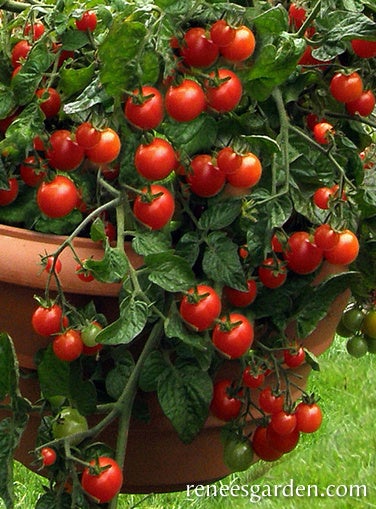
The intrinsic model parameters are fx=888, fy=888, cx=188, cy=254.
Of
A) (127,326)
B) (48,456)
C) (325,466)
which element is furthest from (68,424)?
(325,466)

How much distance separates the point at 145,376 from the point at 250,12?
0.37m

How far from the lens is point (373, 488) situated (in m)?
1.79

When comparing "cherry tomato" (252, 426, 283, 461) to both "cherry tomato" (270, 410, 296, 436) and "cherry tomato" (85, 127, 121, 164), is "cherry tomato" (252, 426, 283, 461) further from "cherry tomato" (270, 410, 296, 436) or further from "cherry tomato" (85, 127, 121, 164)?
"cherry tomato" (85, 127, 121, 164)

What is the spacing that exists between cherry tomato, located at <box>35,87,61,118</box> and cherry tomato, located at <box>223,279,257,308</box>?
10.0 inches

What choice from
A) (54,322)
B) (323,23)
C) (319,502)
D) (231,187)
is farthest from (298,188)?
(319,502)

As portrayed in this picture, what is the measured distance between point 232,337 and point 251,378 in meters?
0.09

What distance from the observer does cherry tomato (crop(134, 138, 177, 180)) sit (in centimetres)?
78

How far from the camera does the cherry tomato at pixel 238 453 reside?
95cm

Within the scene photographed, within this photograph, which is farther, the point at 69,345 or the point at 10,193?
the point at 10,193

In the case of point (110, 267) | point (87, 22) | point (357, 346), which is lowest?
point (357, 346)

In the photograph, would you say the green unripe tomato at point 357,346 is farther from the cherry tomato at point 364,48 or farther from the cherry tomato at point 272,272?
the cherry tomato at point 364,48

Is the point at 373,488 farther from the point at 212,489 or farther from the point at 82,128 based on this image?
the point at 82,128

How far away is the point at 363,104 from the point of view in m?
0.95

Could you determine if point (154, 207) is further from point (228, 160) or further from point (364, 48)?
A: point (364, 48)
